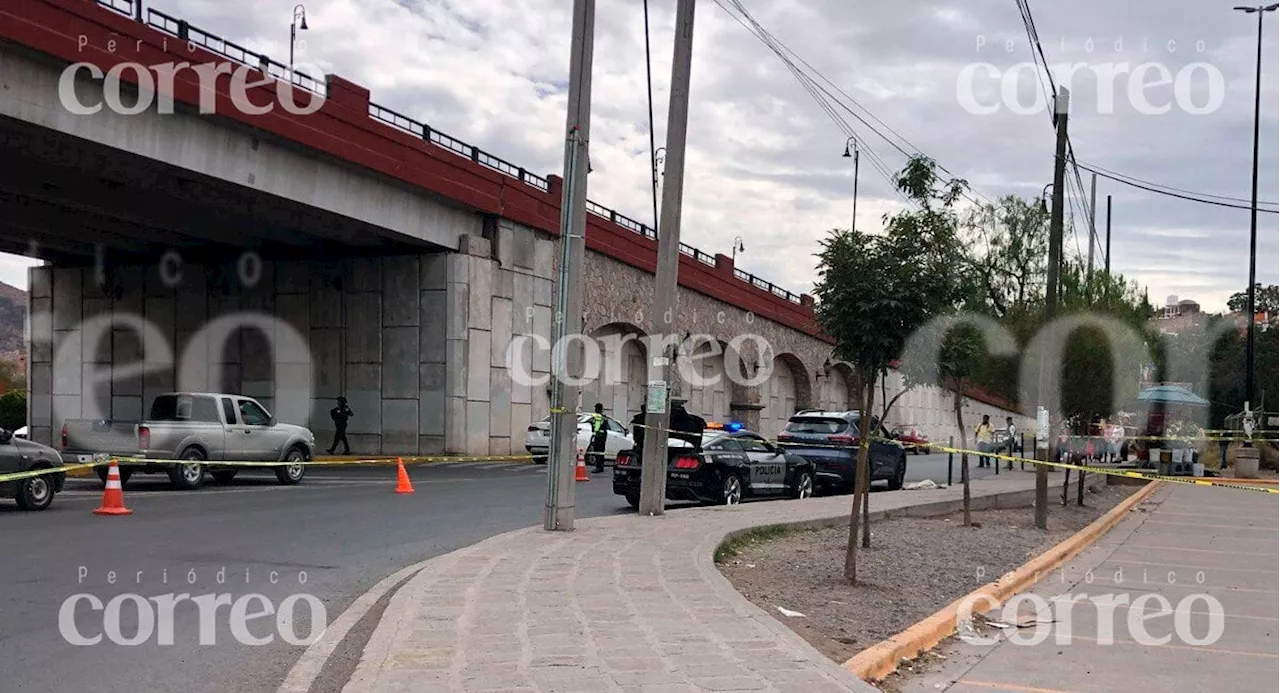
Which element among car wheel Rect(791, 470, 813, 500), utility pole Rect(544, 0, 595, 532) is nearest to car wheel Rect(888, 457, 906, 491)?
car wheel Rect(791, 470, 813, 500)

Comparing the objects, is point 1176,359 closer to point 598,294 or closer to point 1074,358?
point 598,294

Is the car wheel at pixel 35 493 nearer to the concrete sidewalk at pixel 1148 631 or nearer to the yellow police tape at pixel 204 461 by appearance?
the yellow police tape at pixel 204 461

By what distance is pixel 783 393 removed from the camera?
193 ft

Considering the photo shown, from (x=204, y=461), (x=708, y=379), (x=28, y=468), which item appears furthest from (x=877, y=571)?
(x=708, y=379)

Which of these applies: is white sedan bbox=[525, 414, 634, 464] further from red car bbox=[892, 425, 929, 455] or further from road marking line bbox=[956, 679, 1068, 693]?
road marking line bbox=[956, 679, 1068, 693]

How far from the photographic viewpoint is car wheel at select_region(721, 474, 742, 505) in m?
18.7

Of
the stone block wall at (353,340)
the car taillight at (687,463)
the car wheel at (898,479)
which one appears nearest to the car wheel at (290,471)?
the car taillight at (687,463)

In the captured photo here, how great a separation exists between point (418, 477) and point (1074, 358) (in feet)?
45.5

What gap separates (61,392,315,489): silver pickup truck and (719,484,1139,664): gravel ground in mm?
11676

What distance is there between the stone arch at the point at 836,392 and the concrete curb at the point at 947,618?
152 ft

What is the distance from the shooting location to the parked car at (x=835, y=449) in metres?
22.5

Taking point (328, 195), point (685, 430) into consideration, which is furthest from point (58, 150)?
point (685, 430)

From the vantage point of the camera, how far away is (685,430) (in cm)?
1850

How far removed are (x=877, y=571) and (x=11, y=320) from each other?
497ft
